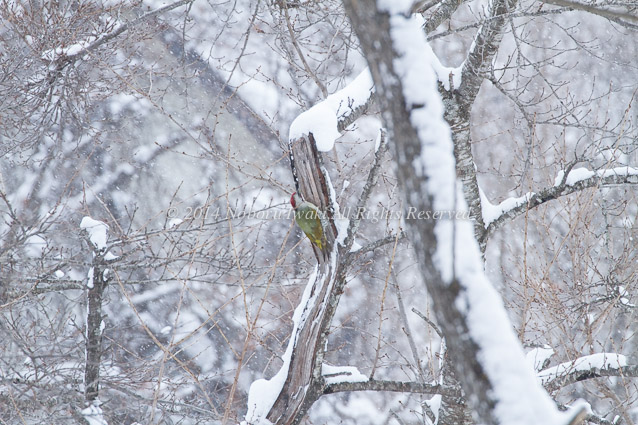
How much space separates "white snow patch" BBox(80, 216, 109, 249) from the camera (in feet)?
16.0

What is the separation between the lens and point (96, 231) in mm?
4953

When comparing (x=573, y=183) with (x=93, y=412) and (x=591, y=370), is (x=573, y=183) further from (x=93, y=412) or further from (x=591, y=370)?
(x=93, y=412)

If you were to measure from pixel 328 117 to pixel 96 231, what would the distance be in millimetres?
3036

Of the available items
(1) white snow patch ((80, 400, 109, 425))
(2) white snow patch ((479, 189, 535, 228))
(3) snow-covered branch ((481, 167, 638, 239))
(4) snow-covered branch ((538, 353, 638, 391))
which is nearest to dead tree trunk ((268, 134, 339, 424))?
(2) white snow patch ((479, 189, 535, 228))

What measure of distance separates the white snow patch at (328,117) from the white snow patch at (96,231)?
2.72m

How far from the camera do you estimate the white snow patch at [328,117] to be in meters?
2.92

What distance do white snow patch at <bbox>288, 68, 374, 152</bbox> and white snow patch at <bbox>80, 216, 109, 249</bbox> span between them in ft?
8.92

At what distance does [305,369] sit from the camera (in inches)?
116

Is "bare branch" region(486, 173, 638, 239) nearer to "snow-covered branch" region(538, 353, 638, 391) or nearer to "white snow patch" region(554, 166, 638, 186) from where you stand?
"white snow patch" region(554, 166, 638, 186)

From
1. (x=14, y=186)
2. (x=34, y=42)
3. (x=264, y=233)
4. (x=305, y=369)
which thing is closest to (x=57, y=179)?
(x=14, y=186)

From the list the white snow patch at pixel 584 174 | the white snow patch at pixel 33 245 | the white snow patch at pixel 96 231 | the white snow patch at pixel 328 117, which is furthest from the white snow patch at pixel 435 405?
the white snow patch at pixel 33 245

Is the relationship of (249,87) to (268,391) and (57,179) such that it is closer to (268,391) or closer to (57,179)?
(57,179)

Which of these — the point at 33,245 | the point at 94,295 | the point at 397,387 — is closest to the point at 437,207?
the point at 397,387

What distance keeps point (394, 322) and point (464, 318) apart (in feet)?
33.1
